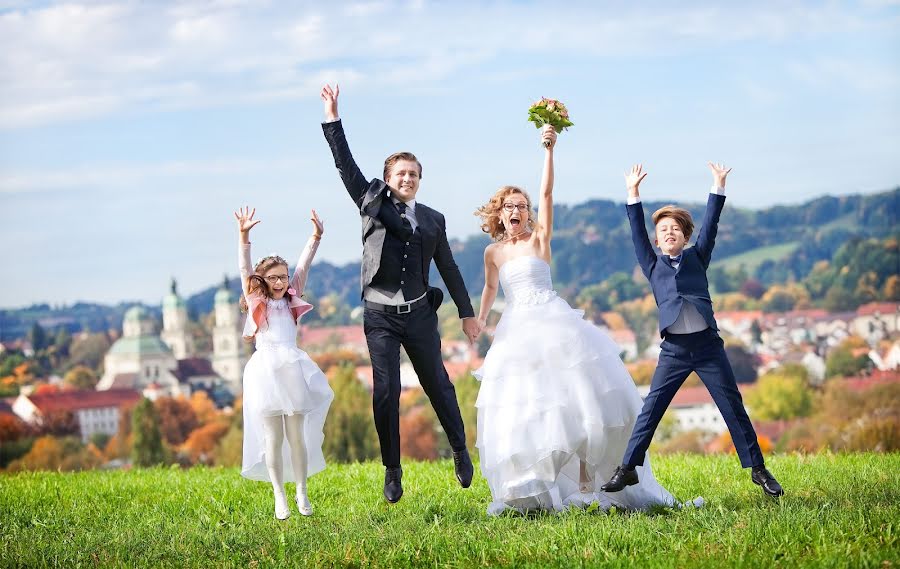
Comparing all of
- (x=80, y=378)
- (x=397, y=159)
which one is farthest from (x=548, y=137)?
(x=80, y=378)

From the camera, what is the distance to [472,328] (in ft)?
27.5

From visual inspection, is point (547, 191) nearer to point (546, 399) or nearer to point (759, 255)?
point (546, 399)

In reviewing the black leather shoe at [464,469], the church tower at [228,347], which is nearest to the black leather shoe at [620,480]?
the black leather shoe at [464,469]

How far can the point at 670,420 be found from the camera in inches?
3563

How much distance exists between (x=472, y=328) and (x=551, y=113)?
1.55 m

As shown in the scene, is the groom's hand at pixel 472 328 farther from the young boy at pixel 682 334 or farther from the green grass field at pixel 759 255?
the green grass field at pixel 759 255

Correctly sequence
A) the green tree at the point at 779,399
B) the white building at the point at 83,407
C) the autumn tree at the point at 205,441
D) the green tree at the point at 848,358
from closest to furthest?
the green tree at the point at 779,399, the autumn tree at the point at 205,441, the green tree at the point at 848,358, the white building at the point at 83,407

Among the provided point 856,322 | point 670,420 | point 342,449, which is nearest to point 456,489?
point 342,449

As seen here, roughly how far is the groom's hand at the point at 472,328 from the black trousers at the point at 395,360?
0.29m

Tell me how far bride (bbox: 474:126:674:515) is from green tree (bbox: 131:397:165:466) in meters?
71.3

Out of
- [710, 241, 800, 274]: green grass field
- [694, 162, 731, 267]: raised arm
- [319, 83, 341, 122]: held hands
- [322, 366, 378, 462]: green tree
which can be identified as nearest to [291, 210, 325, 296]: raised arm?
[319, 83, 341, 122]: held hands

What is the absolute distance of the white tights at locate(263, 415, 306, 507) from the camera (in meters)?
7.89

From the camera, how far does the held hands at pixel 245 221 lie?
7988mm

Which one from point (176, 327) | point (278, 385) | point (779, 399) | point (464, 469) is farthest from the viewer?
point (176, 327)
